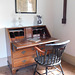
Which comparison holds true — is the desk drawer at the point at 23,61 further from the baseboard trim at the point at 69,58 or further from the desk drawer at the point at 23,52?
the baseboard trim at the point at 69,58

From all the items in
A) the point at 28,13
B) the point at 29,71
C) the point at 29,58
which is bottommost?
the point at 29,71

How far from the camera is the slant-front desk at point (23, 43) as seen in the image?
204 cm

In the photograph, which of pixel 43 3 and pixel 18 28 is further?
pixel 43 3

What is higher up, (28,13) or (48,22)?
(28,13)

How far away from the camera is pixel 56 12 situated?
9.64 feet

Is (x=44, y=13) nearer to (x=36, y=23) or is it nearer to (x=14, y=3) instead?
(x=36, y=23)

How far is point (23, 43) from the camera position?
1.98 metres

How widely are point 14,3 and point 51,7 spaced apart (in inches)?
42.8

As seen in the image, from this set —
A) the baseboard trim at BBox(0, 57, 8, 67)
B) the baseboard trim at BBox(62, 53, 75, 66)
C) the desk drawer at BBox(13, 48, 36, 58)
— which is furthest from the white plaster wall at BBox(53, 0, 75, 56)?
the baseboard trim at BBox(0, 57, 8, 67)

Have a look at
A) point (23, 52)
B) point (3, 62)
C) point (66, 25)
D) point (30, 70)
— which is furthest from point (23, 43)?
point (66, 25)

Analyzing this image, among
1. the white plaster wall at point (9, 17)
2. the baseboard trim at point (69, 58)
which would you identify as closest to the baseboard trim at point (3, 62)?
the white plaster wall at point (9, 17)

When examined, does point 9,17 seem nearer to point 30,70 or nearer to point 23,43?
point 23,43

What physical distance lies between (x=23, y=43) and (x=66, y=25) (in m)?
1.30

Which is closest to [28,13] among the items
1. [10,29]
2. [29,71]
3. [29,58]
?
[10,29]
